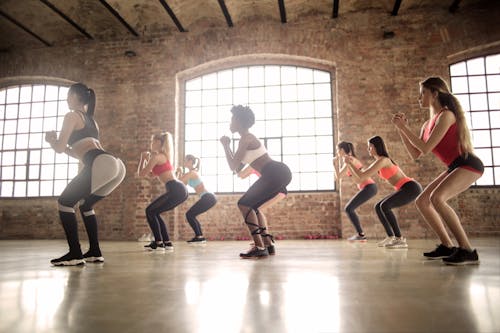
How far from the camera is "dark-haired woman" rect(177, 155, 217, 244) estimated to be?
20.4 feet

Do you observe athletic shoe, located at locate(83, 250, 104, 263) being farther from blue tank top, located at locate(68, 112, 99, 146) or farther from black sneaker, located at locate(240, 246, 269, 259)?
black sneaker, located at locate(240, 246, 269, 259)

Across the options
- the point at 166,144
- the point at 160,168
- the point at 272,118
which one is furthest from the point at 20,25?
the point at 160,168

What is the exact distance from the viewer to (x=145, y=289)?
1909mm

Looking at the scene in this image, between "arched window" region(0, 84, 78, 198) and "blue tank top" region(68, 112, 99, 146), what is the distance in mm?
6501

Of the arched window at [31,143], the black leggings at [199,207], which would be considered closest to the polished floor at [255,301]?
the black leggings at [199,207]

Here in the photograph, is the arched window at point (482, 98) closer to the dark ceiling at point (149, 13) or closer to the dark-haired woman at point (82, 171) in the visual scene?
the dark ceiling at point (149, 13)

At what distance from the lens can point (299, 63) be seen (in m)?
8.74

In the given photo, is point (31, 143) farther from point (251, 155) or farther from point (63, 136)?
point (251, 155)

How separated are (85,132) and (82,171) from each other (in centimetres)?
34

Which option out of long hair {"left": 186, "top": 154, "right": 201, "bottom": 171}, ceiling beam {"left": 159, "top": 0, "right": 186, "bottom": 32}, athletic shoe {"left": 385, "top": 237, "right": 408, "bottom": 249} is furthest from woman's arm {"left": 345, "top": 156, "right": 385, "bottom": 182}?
ceiling beam {"left": 159, "top": 0, "right": 186, "bottom": 32}

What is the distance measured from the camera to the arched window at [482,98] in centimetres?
802

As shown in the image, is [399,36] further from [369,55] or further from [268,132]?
[268,132]

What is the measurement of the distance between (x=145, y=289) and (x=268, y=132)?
700cm

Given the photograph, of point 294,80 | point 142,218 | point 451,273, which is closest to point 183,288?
point 451,273
